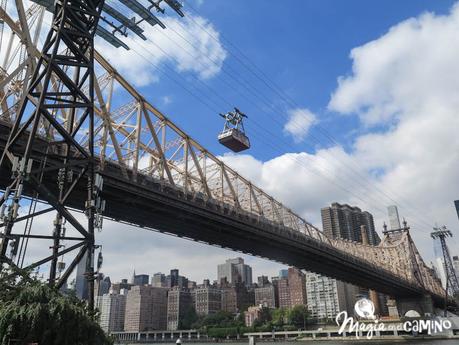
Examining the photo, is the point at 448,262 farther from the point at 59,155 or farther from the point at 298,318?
the point at 59,155

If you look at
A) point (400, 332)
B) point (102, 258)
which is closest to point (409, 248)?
point (400, 332)

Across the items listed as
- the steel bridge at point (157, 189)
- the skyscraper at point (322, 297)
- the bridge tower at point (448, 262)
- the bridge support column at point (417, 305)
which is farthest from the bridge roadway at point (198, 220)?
the skyscraper at point (322, 297)

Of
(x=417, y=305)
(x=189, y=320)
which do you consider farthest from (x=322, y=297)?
(x=417, y=305)

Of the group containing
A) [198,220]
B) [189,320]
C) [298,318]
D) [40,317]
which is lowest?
[40,317]

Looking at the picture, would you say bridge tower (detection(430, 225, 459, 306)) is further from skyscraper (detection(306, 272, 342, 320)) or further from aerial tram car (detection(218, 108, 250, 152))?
aerial tram car (detection(218, 108, 250, 152))

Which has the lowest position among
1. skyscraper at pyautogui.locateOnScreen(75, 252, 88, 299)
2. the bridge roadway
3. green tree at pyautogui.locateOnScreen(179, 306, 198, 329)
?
skyscraper at pyautogui.locateOnScreen(75, 252, 88, 299)

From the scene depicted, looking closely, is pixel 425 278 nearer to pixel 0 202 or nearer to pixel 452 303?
pixel 452 303

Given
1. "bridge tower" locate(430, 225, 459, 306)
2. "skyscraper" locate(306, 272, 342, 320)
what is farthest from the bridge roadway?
"skyscraper" locate(306, 272, 342, 320)
